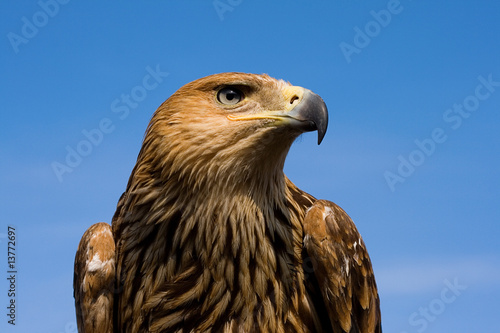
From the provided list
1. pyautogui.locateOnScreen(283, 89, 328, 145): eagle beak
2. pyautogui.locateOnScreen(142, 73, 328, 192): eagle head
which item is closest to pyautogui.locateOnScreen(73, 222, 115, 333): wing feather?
pyautogui.locateOnScreen(142, 73, 328, 192): eagle head

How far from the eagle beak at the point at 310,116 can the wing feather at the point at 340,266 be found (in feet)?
2.87

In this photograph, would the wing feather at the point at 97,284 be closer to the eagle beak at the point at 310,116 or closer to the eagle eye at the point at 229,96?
the eagle eye at the point at 229,96

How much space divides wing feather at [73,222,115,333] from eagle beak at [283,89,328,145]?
2007mm

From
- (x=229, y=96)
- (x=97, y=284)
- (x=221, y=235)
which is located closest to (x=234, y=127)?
(x=229, y=96)

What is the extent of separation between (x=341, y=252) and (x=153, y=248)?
1.66 m

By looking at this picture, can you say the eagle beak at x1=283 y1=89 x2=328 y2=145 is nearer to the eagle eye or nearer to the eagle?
the eagle

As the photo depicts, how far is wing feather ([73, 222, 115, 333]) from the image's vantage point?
4.77 metres

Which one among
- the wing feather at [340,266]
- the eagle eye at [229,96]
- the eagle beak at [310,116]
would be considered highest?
the eagle eye at [229,96]

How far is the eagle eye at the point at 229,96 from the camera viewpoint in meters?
4.65

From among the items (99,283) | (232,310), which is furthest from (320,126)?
(99,283)

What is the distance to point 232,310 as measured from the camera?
4.55m

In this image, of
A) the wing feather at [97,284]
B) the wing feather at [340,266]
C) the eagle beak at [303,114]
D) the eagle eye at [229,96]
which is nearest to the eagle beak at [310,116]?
the eagle beak at [303,114]

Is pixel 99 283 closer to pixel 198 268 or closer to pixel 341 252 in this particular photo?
pixel 198 268

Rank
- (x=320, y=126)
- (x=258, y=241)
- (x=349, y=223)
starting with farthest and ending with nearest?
(x=349, y=223) → (x=258, y=241) → (x=320, y=126)
